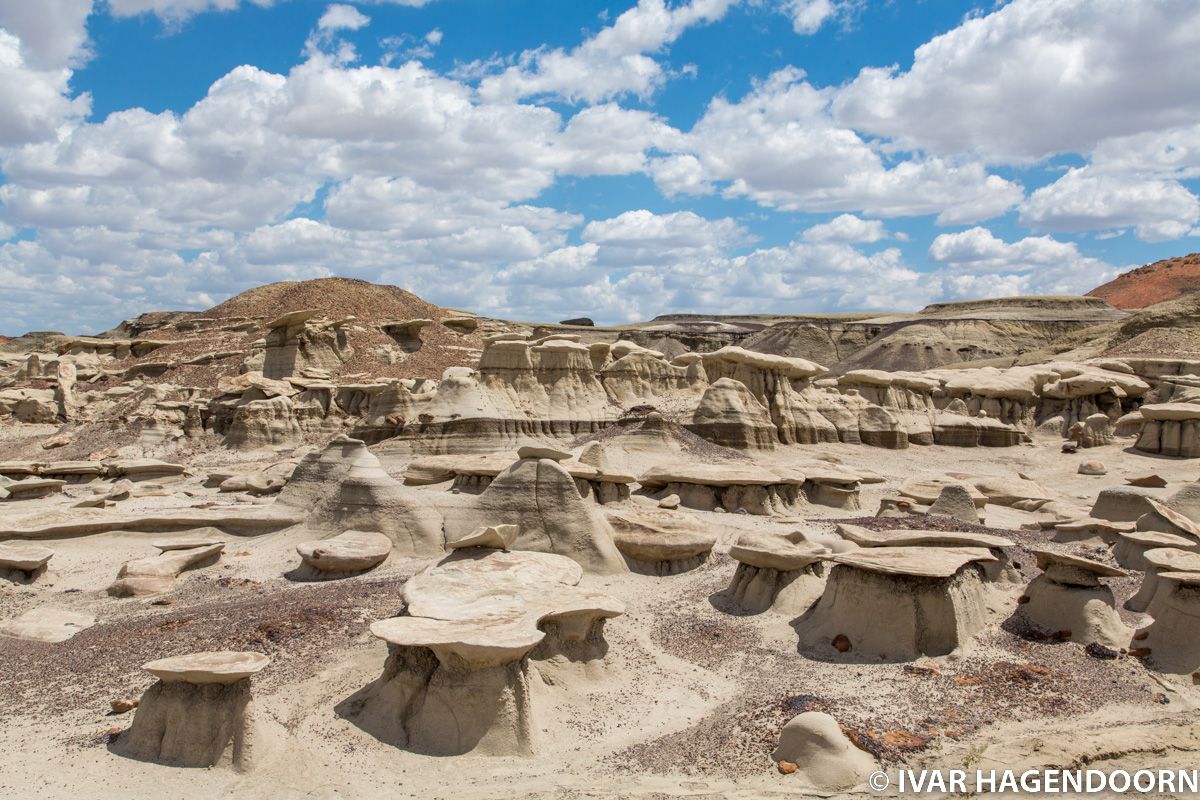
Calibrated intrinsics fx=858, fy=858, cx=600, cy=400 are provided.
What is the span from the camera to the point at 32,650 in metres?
8.48

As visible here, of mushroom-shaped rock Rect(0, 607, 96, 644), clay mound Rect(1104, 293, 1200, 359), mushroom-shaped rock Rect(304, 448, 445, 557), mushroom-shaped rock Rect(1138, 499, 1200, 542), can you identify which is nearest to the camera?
mushroom-shaped rock Rect(0, 607, 96, 644)

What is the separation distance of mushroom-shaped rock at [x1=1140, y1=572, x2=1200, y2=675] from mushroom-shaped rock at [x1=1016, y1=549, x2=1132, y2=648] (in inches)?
11.6

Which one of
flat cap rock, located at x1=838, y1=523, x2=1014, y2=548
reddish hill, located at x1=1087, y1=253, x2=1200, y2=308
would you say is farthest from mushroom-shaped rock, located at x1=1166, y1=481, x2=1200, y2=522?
reddish hill, located at x1=1087, y1=253, x2=1200, y2=308

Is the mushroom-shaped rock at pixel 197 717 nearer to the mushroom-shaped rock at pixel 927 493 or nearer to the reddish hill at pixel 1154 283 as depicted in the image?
the mushroom-shaped rock at pixel 927 493

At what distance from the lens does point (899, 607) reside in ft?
27.5

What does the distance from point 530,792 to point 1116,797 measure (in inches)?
155

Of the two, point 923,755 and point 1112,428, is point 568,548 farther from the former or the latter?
point 1112,428

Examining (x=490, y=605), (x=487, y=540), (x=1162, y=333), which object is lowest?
(x=490, y=605)

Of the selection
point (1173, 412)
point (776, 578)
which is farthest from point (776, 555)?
point (1173, 412)

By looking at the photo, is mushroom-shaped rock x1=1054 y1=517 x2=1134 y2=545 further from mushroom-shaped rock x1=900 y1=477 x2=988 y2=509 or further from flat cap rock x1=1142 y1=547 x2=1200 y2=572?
flat cap rock x1=1142 y1=547 x2=1200 y2=572

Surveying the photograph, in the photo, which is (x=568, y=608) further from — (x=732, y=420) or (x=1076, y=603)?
(x=732, y=420)

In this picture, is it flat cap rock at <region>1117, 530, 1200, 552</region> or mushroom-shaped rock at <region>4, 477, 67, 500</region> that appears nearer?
flat cap rock at <region>1117, 530, 1200, 552</region>

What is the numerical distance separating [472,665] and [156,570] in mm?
6466

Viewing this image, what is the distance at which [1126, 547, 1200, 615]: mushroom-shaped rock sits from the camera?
29.8 feet
